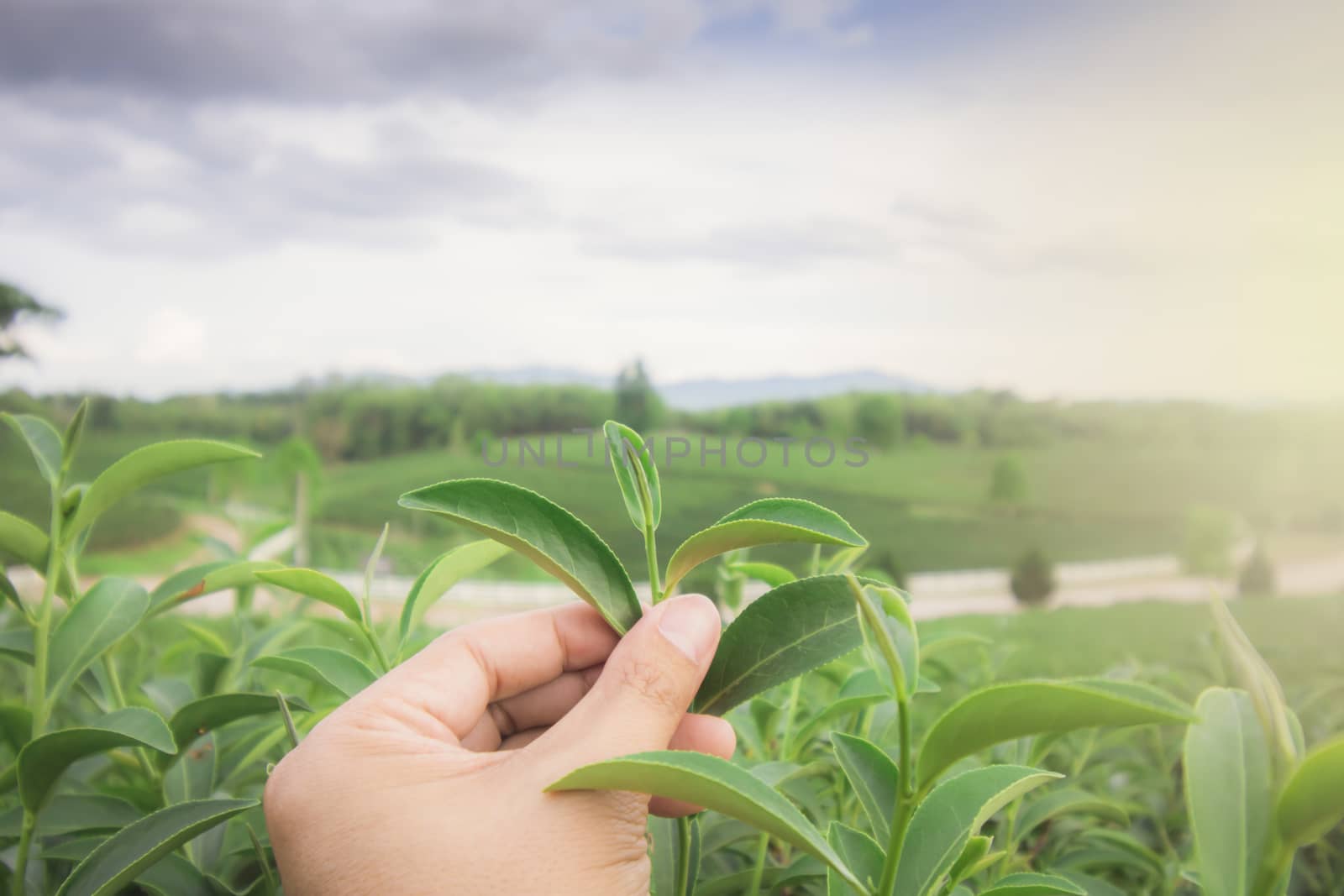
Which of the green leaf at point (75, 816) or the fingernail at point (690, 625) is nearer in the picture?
the fingernail at point (690, 625)

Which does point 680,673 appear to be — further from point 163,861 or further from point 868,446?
point 868,446

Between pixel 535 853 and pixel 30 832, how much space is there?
1.86 feet

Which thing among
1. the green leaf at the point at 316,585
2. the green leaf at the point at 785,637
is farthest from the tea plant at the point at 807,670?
the green leaf at the point at 316,585

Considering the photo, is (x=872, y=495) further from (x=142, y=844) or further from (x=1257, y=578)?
(x=142, y=844)

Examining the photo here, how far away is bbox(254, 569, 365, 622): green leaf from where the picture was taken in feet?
2.44

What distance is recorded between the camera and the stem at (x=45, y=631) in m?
0.86

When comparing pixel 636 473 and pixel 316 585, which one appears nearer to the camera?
pixel 636 473

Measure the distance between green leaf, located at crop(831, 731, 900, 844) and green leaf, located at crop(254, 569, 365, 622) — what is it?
16.8 inches

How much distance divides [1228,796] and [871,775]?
0.74 ft

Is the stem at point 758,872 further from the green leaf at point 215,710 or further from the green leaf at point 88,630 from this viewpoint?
the green leaf at point 88,630

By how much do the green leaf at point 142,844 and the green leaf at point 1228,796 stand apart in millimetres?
658

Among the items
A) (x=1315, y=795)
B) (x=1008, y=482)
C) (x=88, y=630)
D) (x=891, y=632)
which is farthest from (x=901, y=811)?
(x=1008, y=482)

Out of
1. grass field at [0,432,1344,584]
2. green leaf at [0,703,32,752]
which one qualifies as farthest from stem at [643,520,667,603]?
grass field at [0,432,1344,584]

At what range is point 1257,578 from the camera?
9602 millimetres
